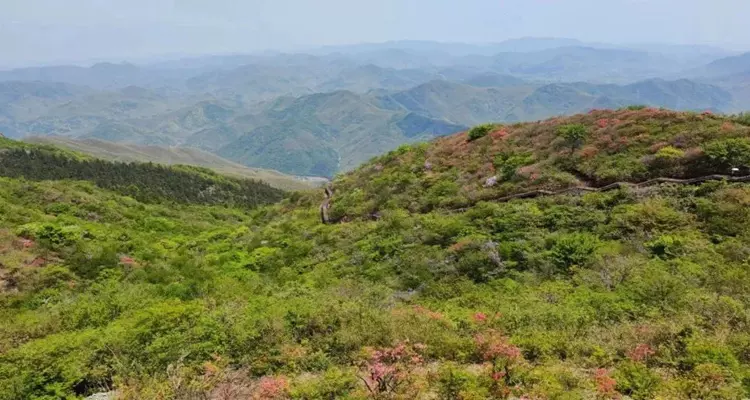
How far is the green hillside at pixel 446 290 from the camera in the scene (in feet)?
28.5

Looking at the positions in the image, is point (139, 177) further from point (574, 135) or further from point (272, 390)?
point (272, 390)

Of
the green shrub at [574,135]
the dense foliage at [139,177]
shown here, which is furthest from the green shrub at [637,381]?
the dense foliage at [139,177]

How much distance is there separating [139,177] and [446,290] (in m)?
108

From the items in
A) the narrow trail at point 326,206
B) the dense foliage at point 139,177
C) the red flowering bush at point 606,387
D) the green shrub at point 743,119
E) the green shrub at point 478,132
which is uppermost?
the green shrub at point 743,119

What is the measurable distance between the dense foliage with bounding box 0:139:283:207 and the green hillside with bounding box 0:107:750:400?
6901 centimetres

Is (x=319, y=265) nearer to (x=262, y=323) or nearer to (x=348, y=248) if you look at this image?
(x=348, y=248)

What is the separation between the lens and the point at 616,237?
16891 millimetres

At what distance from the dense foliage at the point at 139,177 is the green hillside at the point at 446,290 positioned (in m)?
69.0

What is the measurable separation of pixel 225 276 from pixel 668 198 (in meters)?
19.4

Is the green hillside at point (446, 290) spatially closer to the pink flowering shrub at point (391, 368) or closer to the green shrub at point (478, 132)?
the pink flowering shrub at point (391, 368)

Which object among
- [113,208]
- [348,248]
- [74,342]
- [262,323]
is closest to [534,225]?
[348,248]

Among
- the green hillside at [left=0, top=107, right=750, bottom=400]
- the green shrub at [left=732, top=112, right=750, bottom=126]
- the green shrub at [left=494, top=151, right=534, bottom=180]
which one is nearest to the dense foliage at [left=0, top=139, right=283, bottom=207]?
the green hillside at [left=0, top=107, right=750, bottom=400]

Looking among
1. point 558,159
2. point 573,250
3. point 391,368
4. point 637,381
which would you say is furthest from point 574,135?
point 391,368

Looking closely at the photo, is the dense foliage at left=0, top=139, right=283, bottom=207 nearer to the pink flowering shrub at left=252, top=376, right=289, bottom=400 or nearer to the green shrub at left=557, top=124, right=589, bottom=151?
the green shrub at left=557, top=124, right=589, bottom=151
